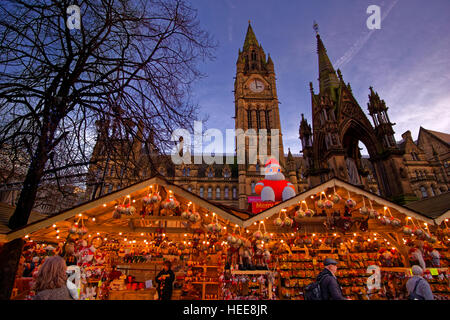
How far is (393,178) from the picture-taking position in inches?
641

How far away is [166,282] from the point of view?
6.66 meters

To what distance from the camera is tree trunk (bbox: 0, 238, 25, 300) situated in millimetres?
4988

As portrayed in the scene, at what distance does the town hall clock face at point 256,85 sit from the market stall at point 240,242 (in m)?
43.8

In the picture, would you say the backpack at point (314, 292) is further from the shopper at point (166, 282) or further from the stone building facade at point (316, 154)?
the stone building facade at point (316, 154)

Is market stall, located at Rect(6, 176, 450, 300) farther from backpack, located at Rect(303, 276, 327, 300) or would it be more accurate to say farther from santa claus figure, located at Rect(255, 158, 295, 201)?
backpack, located at Rect(303, 276, 327, 300)

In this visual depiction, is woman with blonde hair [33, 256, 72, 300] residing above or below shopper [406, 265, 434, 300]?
above

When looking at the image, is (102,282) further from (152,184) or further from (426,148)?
(426,148)

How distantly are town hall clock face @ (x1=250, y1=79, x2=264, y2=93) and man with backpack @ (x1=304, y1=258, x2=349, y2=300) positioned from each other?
48359mm

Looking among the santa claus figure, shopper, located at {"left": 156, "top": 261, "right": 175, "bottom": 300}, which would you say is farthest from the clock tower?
shopper, located at {"left": 156, "top": 261, "right": 175, "bottom": 300}

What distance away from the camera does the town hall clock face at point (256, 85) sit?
48.6 m

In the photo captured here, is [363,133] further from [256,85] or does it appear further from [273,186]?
[256,85]

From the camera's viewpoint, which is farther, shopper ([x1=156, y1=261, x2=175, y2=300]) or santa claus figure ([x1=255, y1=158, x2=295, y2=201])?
santa claus figure ([x1=255, y1=158, x2=295, y2=201])
